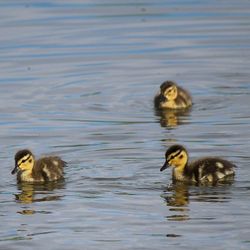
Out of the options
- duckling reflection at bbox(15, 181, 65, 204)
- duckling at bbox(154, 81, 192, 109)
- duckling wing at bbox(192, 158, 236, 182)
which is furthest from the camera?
duckling at bbox(154, 81, 192, 109)

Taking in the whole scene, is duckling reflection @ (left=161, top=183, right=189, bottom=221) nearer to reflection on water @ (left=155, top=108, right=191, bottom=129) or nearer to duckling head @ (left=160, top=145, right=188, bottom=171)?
duckling head @ (left=160, top=145, right=188, bottom=171)

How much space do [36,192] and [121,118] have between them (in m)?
3.03

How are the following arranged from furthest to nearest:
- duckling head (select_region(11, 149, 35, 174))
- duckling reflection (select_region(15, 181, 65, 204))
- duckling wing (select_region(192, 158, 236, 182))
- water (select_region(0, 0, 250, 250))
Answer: duckling head (select_region(11, 149, 35, 174)), duckling wing (select_region(192, 158, 236, 182)), duckling reflection (select_region(15, 181, 65, 204)), water (select_region(0, 0, 250, 250))

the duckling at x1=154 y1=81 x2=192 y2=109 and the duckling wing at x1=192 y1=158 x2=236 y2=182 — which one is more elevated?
the duckling at x1=154 y1=81 x2=192 y2=109

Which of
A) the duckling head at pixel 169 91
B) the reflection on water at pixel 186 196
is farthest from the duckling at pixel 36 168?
the duckling head at pixel 169 91

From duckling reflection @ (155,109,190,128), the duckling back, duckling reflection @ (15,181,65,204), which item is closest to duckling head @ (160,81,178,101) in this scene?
duckling reflection @ (155,109,190,128)

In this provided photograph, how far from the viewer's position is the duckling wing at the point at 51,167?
11.9 metres

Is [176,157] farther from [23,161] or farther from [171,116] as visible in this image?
[171,116]

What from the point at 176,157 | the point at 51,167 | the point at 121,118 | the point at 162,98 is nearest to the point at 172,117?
the point at 162,98

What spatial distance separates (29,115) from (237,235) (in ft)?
18.1

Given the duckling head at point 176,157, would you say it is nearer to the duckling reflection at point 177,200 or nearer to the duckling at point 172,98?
the duckling reflection at point 177,200

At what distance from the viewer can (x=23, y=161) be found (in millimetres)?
11883

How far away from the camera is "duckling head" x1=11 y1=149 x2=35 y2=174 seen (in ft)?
38.8

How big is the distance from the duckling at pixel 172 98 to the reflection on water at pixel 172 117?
81 millimetres
